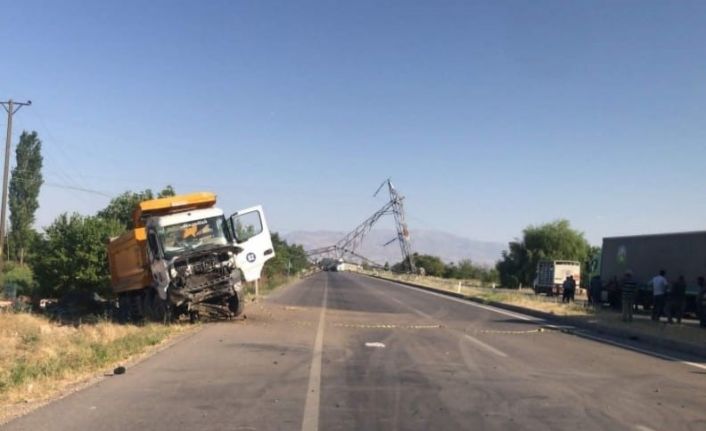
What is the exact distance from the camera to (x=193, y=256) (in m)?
18.5

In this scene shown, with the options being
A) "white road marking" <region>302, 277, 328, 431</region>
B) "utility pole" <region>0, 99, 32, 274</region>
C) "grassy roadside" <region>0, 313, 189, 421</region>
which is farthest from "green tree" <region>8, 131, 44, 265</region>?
"white road marking" <region>302, 277, 328, 431</region>

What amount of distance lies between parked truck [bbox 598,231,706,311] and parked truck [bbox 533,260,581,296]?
645 inches

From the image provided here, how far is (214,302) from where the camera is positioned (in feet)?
65.6

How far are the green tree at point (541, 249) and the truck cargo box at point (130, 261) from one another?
63821 mm

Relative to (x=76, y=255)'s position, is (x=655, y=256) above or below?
above

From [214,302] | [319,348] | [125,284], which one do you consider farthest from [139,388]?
[125,284]

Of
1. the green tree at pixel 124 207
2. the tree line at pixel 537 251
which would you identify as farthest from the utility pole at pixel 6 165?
the tree line at pixel 537 251

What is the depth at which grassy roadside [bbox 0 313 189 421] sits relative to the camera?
9.20 metres

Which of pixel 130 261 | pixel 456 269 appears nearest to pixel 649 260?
pixel 130 261

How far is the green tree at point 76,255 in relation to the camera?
27.7 metres

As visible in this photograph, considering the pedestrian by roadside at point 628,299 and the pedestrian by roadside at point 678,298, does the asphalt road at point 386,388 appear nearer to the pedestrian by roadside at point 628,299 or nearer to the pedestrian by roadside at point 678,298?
the pedestrian by roadside at point 628,299

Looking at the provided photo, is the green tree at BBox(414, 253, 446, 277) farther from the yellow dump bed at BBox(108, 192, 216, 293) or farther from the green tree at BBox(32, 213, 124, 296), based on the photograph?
the yellow dump bed at BBox(108, 192, 216, 293)

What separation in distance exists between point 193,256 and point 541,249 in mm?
68784

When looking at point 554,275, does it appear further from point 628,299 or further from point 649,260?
point 628,299
